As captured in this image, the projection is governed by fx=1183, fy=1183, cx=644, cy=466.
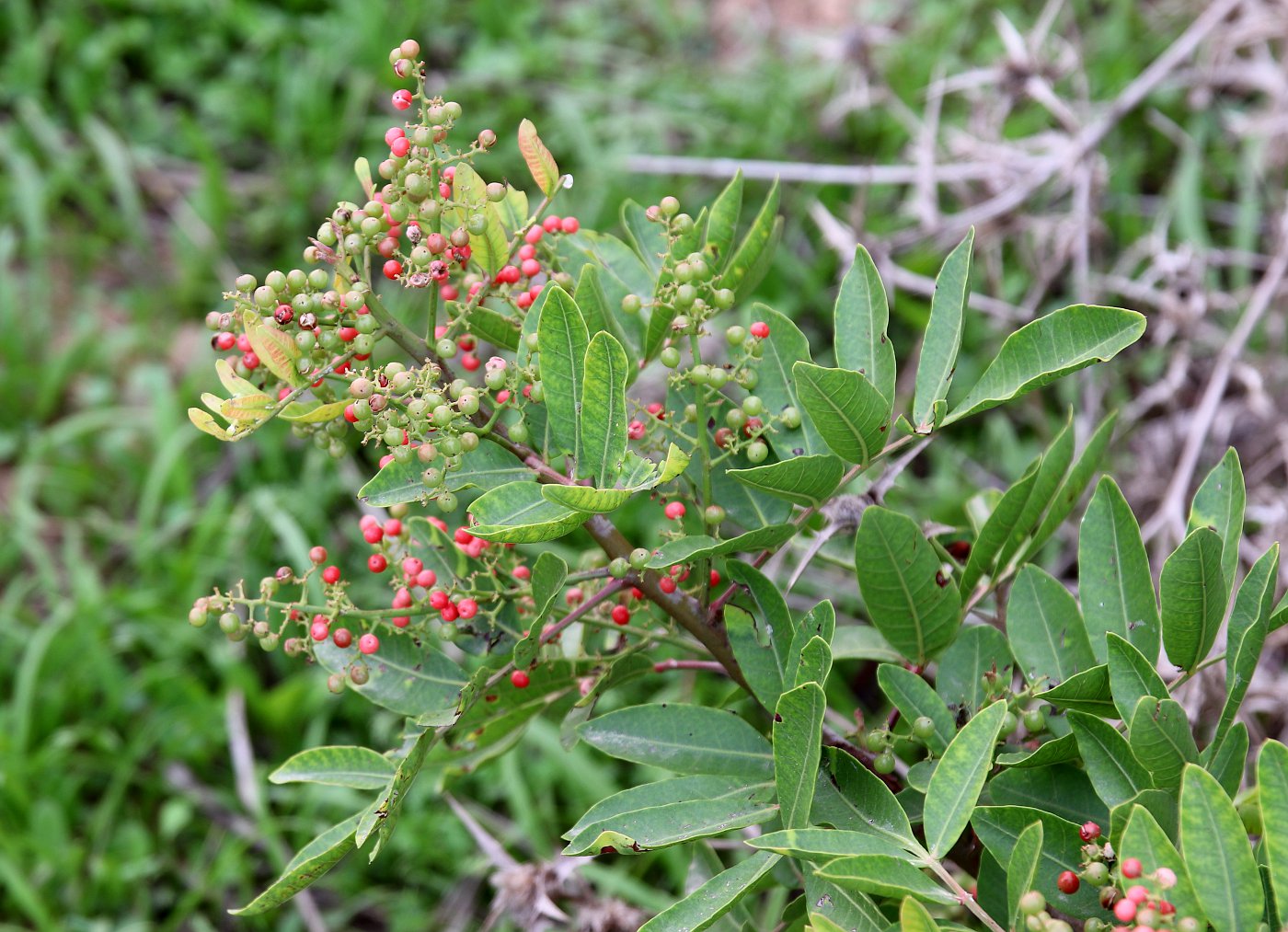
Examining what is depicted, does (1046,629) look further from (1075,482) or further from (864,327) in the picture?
(864,327)

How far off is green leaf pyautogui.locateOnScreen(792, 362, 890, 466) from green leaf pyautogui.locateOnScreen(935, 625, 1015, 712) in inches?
10.5

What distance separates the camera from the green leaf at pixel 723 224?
1.24 metres

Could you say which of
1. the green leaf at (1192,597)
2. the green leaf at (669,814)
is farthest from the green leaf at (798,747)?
the green leaf at (1192,597)

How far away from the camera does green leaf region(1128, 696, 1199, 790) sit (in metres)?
0.97

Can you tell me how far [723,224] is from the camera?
1259 millimetres

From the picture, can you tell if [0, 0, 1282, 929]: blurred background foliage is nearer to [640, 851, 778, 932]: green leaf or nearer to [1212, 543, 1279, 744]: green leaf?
[640, 851, 778, 932]: green leaf

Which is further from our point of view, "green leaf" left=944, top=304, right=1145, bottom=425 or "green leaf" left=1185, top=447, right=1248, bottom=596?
"green leaf" left=1185, top=447, right=1248, bottom=596

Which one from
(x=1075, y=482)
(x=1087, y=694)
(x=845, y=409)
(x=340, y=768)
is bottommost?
(x=340, y=768)

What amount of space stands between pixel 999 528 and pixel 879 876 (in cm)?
42

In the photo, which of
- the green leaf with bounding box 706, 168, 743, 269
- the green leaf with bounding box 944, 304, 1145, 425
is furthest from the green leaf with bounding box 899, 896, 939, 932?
the green leaf with bounding box 706, 168, 743, 269

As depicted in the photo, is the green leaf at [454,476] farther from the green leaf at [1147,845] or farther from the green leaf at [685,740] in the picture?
the green leaf at [1147,845]

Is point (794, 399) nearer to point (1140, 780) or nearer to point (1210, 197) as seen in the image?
point (1140, 780)

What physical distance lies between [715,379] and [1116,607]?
0.49 metres

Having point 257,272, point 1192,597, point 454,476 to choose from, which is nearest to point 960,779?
point 1192,597
